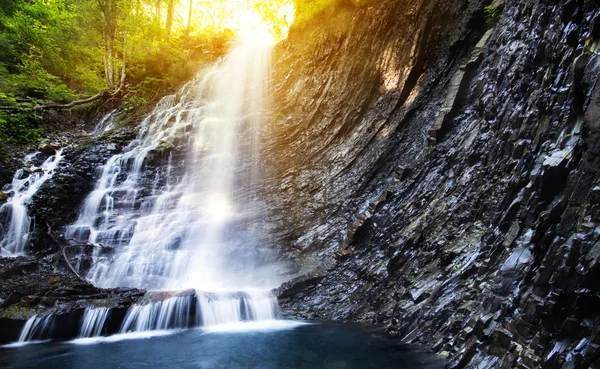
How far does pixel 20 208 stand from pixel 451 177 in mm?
13361

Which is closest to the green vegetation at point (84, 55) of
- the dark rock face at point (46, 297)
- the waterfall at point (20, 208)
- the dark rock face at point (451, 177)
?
the waterfall at point (20, 208)

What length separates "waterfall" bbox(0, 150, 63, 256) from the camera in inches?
404

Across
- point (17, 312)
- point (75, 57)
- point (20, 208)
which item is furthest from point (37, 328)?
point (75, 57)

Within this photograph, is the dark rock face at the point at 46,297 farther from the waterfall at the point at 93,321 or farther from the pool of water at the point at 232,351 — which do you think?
the pool of water at the point at 232,351

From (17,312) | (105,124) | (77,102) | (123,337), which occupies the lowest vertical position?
(123,337)

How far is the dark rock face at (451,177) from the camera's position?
4410 millimetres

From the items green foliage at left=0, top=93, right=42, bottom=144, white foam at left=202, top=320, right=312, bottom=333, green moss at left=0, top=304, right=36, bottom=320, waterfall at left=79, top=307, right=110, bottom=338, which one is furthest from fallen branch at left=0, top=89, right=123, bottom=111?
white foam at left=202, top=320, right=312, bottom=333

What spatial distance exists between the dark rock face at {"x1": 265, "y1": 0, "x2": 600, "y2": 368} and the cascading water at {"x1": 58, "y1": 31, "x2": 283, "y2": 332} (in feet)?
4.38

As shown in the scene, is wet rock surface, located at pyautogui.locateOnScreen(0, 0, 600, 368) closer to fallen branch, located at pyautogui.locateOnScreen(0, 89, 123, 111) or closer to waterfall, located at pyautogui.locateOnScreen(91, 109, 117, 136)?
waterfall, located at pyautogui.locateOnScreen(91, 109, 117, 136)

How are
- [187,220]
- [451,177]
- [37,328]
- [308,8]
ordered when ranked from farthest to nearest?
1. [308,8]
2. [187,220]
3. [451,177]
4. [37,328]

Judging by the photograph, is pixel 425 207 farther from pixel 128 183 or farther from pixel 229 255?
pixel 128 183

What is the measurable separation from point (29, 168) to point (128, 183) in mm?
3349

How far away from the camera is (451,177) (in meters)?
8.43

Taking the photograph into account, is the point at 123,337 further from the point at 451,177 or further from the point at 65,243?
the point at 451,177
